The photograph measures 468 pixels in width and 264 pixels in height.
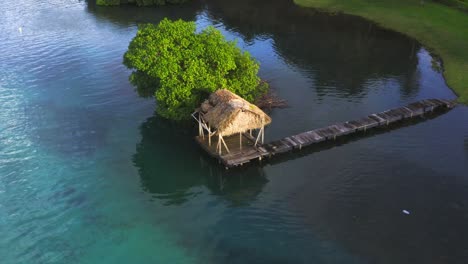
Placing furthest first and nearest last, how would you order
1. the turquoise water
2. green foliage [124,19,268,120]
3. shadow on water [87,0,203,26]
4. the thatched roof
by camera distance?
shadow on water [87,0,203,26] < green foliage [124,19,268,120] < the thatched roof < the turquoise water

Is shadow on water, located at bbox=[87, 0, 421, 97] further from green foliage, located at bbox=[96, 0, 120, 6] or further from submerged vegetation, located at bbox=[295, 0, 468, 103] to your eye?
submerged vegetation, located at bbox=[295, 0, 468, 103]

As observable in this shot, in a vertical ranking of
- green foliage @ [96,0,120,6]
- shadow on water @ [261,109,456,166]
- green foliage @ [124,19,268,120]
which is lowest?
shadow on water @ [261,109,456,166]

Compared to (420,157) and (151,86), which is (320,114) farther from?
(151,86)

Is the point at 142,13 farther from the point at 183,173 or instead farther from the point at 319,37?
the point at 183,173

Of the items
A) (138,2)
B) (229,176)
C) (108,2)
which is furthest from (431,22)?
(108,2)

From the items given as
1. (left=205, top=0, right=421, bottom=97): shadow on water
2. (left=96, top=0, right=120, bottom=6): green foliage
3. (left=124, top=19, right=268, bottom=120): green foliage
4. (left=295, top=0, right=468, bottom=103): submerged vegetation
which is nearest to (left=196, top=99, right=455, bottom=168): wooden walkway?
(left=124, top=19, right=268, bottom=120): green foliage

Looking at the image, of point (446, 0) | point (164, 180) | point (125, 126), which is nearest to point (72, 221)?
point (164, 180)

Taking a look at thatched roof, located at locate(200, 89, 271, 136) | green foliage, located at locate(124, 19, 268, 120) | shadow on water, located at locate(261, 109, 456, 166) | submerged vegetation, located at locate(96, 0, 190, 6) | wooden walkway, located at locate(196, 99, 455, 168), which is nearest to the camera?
thatched roof, located at locate(200, 89, 271, 136)

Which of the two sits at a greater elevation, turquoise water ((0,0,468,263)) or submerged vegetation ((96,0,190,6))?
submerged vegetation ((96,0,190,6))
